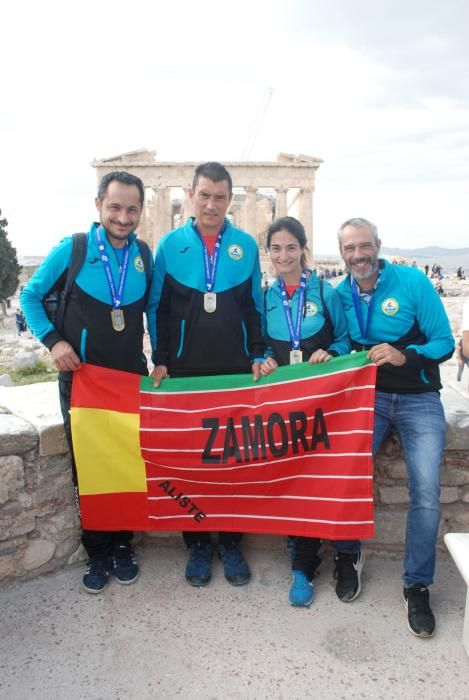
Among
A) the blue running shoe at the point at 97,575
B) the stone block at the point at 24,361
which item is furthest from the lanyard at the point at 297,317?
the stone block at the point at 24,361

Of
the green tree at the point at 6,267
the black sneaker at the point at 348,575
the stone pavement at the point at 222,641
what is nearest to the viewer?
the stone pavement at the point at 222,641

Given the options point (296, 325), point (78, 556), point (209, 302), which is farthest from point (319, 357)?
point (78, 556)

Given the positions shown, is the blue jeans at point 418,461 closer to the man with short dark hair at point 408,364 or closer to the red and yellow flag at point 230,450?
the man with short dark hair at point 408,364

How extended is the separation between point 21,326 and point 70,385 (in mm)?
19757

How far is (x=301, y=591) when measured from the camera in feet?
9.57

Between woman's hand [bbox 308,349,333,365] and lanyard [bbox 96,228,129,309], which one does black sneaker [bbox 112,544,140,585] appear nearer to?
lanyard [bbox 96,228,129,309]

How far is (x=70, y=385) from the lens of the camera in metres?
3.11

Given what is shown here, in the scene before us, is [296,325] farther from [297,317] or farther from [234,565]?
[234,565]

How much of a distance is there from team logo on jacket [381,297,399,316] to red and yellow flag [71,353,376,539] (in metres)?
0.33

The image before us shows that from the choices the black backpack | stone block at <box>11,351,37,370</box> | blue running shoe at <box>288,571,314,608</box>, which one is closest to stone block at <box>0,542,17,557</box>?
the black backpack

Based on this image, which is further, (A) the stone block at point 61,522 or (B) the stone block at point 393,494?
(B) the stone block at point 393,494

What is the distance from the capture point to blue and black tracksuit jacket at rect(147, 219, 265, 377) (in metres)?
3.17

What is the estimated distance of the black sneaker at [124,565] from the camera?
309cm

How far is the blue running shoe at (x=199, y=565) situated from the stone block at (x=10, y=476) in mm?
1093
